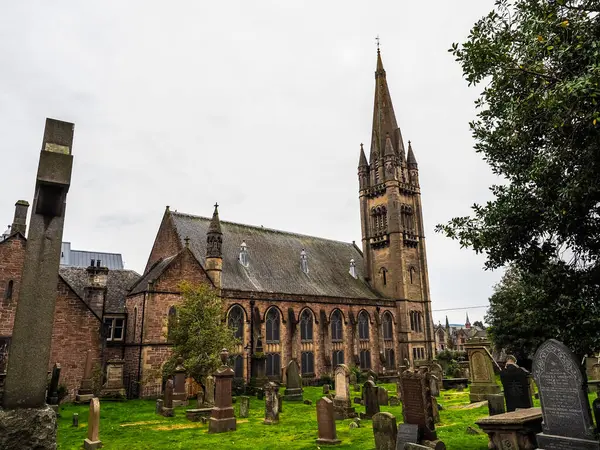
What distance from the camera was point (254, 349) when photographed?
29.5m

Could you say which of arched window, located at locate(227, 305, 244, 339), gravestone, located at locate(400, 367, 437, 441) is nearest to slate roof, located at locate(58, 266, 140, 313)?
arched window, located at locate(227, 305, 244, 339)

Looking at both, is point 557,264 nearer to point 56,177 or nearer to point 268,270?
point 56,177

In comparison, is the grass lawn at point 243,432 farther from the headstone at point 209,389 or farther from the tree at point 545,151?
the tree at point 545,151

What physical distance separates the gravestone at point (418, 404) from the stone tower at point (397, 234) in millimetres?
31041

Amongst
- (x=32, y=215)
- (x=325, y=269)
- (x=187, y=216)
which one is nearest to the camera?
(x=32, y=215)

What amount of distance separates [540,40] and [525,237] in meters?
4.73

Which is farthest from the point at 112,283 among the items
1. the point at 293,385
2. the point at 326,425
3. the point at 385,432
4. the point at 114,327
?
the point at 385,432

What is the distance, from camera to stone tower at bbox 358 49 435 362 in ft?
135

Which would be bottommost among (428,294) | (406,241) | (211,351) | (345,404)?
(345,404)

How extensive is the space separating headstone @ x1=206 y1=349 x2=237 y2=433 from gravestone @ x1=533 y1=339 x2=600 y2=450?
31.1 feet

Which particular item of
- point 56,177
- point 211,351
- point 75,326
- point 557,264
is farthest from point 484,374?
point 75,326

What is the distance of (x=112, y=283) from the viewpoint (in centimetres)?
3075

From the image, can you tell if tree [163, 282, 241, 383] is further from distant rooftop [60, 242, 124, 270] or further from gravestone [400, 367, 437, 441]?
distant rooftop [60, 242, 124, 270]

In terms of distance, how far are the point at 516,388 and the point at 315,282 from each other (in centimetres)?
2611
